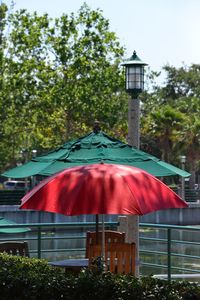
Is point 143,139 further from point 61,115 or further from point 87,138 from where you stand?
point 87,138

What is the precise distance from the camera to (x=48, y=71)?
137ft

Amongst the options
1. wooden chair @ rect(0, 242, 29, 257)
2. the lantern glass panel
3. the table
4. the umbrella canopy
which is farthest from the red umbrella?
the lantern glass panel

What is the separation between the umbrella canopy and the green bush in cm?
66

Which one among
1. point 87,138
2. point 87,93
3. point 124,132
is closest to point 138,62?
point 87,138

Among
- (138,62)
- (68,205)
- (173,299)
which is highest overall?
(138,62)

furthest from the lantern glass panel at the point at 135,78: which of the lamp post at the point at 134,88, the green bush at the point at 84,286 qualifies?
the green bush at the point at 84,286

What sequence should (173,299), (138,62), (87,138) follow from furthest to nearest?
(87,138)
(138,62)
(173,299)

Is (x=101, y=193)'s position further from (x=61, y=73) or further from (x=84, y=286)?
(x=61, y=73)

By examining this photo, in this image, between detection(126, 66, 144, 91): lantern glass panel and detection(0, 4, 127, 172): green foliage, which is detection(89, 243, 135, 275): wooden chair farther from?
detection(0, 4, 127, 172): green foliage

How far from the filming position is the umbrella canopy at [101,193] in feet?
22.7

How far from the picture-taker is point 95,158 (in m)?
10.0

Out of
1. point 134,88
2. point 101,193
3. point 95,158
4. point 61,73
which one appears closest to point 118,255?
point 101,193

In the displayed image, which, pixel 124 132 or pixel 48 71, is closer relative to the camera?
pixel 48 71

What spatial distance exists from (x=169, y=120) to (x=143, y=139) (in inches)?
429
